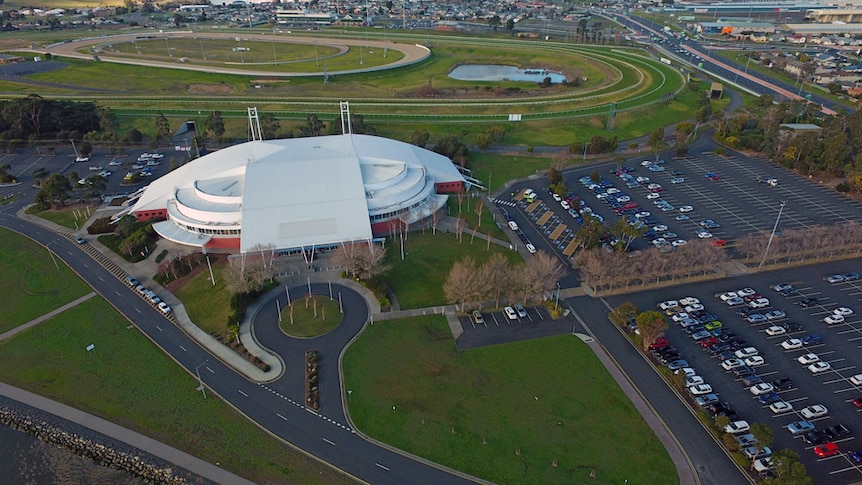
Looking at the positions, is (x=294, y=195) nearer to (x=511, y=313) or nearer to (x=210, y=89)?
(x=511, y=313)

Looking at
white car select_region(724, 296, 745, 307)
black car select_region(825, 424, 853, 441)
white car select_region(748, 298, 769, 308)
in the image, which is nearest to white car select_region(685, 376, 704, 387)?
black car select_region(825, 424, 853, 441)

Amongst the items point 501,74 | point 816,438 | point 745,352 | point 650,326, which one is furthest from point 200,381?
point 501,74

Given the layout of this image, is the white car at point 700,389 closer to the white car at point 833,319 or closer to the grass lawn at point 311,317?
the white car at point 833,319

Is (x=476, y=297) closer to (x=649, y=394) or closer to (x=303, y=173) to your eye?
(x=649, y=394)

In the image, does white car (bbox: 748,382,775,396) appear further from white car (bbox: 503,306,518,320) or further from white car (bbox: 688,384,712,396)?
white car (bbox: 503,306,518,320)

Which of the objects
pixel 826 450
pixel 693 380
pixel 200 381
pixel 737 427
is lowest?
pixel 200 381

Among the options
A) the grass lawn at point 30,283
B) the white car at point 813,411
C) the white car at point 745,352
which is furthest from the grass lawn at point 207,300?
the white car at point 813,411

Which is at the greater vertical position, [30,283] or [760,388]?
[30,283]
